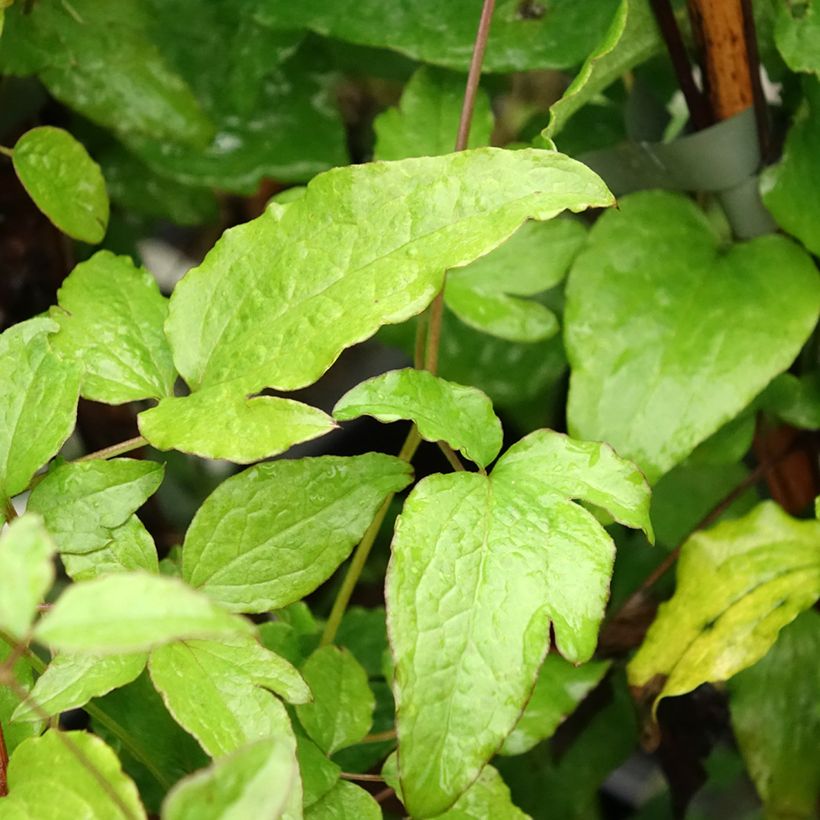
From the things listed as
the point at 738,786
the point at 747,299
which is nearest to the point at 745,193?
the point at 747,299

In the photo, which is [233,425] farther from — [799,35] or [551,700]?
[799,35]

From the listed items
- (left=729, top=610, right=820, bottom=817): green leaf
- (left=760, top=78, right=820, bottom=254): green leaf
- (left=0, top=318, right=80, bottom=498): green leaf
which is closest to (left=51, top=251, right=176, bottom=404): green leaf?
(left=0, top=318, right=80, bottom=498): green leaf

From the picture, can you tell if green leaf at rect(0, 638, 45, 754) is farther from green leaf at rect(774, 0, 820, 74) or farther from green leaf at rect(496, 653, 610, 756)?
green leaf at rect(774, 0, 820, 74)

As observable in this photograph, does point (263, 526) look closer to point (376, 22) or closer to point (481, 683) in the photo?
point (481, 683)

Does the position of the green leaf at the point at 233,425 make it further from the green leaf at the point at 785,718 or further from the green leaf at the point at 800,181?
the green leaf at the point at 785,718

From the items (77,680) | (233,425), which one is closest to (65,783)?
(77,680)

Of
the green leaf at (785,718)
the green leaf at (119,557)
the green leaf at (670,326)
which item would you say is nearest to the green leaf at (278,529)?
the green leaf at (119,557)
